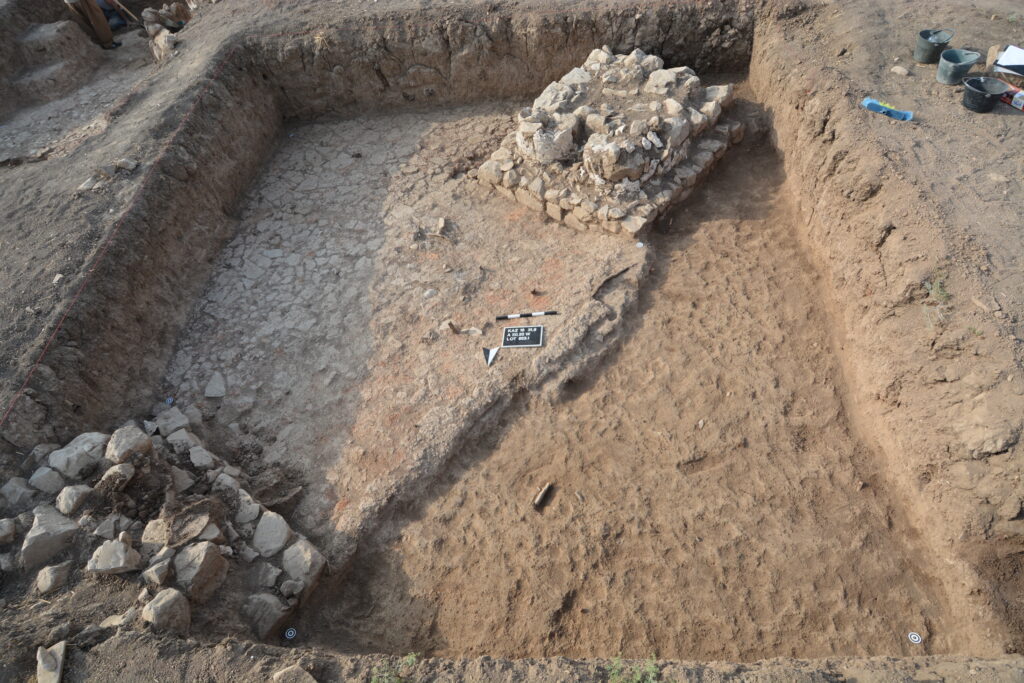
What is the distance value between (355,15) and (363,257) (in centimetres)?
316

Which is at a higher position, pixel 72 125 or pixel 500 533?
pixel 72 125

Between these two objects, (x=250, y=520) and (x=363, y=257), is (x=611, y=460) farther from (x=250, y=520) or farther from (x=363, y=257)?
(x=363, y=257)

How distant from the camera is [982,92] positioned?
15.4ft

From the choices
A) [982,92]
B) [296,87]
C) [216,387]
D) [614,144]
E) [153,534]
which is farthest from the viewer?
[296,87]

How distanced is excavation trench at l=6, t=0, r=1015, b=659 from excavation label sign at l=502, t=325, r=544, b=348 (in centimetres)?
9

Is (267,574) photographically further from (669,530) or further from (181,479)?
(669,530)

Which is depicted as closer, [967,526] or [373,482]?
[967,526]

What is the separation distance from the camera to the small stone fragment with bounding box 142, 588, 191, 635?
9.77ft

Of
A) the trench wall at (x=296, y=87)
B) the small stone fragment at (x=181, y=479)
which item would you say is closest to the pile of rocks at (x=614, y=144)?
the trench wall at (x=296, y=87)

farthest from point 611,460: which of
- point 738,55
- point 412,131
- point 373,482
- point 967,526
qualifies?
point 738,55

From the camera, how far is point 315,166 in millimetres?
6402

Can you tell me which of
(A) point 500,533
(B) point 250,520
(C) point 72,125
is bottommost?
(A) point 500,533

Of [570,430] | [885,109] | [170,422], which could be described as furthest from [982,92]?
[170,422]

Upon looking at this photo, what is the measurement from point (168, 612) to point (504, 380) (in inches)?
96.9
